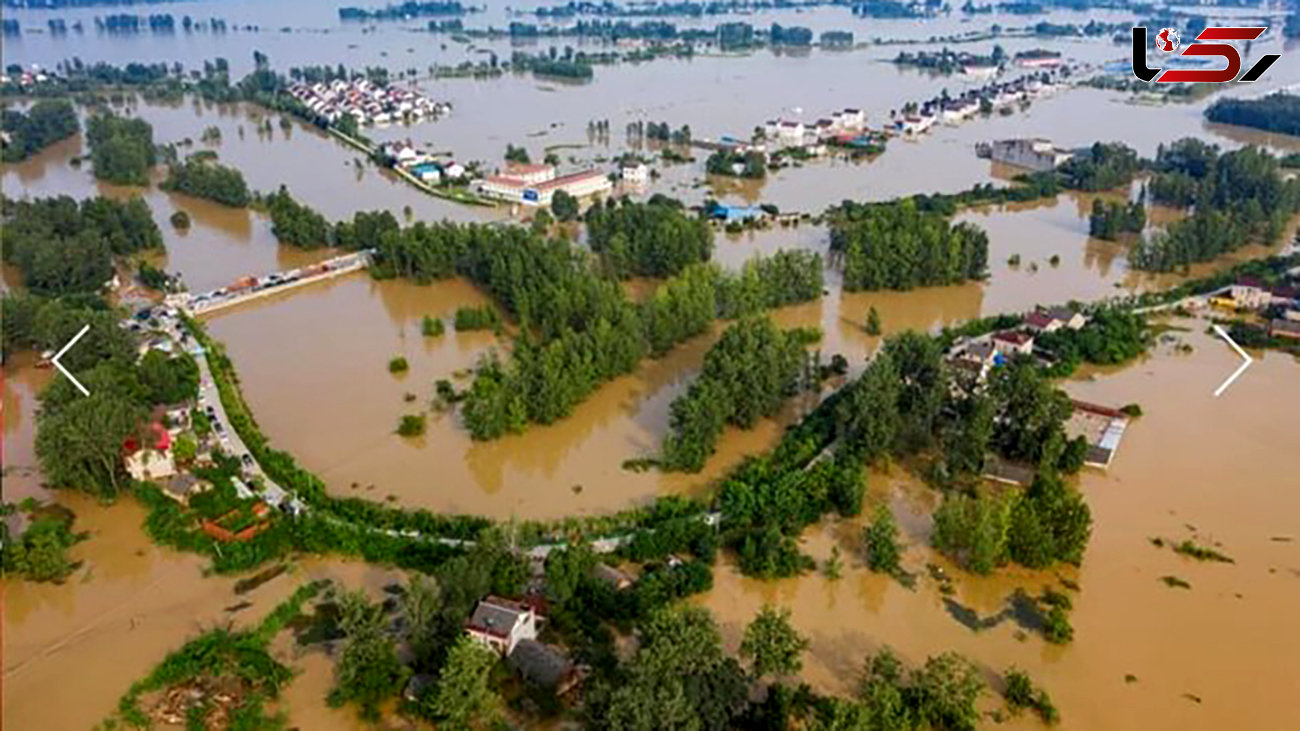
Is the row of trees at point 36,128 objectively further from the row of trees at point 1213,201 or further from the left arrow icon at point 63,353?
the row of trees at point 1213,201

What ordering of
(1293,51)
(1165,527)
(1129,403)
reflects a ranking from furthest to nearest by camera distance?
(1293,51), (1129,403), (1165,527)

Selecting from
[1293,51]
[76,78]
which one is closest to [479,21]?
[76,78]

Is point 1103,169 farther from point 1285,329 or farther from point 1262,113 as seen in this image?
point 1262,113

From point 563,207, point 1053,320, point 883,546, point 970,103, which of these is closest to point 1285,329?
point 1053,320

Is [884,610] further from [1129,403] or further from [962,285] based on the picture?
[962,285]

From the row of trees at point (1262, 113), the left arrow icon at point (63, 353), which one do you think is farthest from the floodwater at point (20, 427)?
the row of trees at point (1262, 113)

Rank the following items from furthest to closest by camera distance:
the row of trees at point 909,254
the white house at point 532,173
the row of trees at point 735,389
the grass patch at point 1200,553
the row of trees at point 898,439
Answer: the white house at point 532,173, the row of trees at point 909,254, the row of trees at point 735,389, the row of trees at point 898,439, the grass patch at point 1200,553
